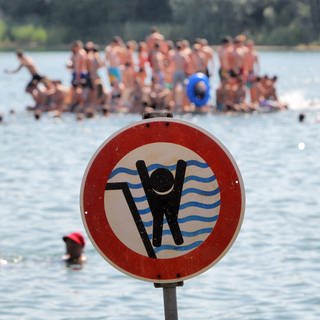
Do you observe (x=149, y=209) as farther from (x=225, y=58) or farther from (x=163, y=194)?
(x=225, y=58)

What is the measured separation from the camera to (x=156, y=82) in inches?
1268

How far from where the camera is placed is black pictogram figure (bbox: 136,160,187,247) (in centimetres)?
544

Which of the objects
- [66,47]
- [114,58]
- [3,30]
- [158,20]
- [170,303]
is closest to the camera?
[170,303]

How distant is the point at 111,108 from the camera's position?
32.4 meters

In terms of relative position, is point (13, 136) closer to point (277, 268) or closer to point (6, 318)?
point (277, 268)

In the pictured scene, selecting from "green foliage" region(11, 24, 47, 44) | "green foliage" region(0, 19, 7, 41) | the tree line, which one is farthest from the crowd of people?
"green foliage" region(0, 19, 7, 41)

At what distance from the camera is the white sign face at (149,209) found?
17.9 ft

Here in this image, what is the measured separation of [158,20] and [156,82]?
52027mm

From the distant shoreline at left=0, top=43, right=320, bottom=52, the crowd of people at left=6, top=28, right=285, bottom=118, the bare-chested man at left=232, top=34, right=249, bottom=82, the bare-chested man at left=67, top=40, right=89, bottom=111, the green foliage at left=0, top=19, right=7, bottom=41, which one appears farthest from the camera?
the green foliage at left=0, top=19, right=7, bottom=41

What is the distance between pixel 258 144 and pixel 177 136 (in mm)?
21864

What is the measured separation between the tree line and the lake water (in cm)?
4641

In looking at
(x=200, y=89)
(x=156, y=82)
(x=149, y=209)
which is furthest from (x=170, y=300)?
(x=156, y=82)

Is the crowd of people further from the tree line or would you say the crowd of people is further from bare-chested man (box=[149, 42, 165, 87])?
the tree line

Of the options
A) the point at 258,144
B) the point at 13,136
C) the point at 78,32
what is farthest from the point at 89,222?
the point at 78,32
